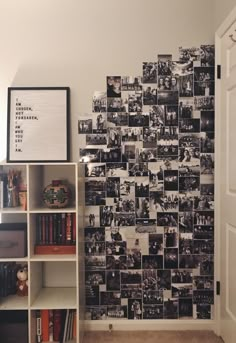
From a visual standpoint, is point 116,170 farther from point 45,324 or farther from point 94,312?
point 45,324

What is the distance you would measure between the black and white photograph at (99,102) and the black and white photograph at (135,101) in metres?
0.19


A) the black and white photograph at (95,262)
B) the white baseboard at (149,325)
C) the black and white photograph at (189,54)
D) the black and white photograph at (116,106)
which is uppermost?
the black and white photograph at (189,54)

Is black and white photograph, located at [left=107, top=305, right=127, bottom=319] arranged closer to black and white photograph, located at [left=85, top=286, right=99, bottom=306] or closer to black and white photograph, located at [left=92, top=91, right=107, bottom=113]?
black and white photograph, located at [left=85, top=286, right=99, bottom=306]

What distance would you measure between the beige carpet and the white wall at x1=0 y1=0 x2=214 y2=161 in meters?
1.57

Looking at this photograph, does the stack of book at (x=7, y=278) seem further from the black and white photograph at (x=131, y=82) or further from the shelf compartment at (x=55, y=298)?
the black and white photograph at (x=131, y=82)

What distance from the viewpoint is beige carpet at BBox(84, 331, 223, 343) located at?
2.39 m

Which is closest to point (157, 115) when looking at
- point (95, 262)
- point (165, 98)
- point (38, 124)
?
point (165, 98)

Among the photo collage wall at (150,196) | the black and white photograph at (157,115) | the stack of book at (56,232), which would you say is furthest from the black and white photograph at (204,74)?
the stack of book at (56,232)

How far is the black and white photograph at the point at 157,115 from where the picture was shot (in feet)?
8.30

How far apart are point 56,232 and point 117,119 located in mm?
946

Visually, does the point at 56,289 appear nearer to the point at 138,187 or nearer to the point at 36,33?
the point at 138,187

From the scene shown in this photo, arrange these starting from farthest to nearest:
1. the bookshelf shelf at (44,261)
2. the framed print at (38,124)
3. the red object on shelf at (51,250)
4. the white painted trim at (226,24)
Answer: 1. the framed print at (38,124)
2. the red object on shelf at (51,250)
3. the bookshelf shelf at (44,261)
4. the white painted trim at (226,24)

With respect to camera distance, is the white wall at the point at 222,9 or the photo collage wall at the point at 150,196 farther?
the photo collage wall at the point at 150,196

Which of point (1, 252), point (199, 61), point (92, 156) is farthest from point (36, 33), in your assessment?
point (1, 252)
